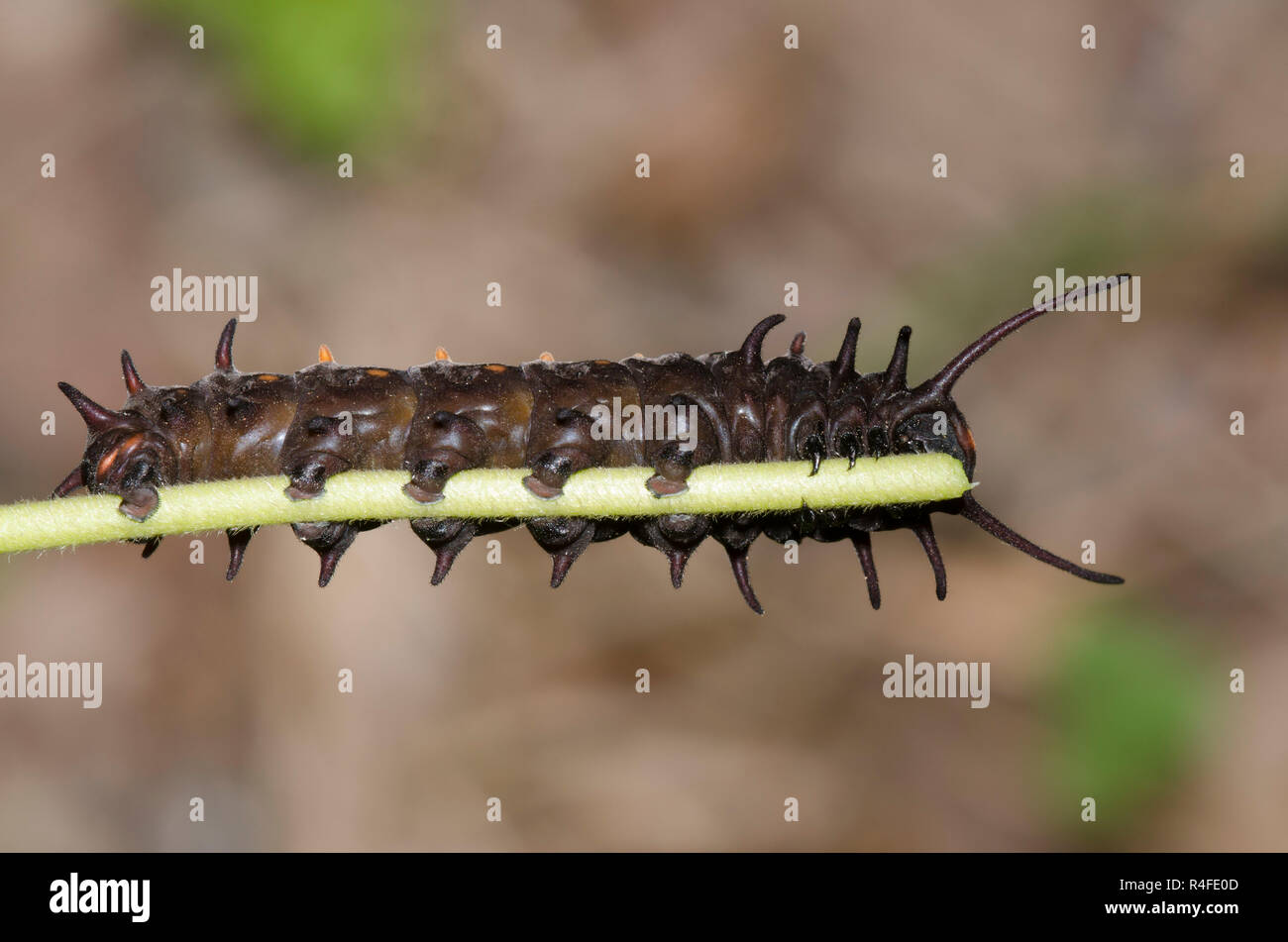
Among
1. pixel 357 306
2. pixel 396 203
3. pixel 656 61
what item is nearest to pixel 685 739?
pixel 357 306

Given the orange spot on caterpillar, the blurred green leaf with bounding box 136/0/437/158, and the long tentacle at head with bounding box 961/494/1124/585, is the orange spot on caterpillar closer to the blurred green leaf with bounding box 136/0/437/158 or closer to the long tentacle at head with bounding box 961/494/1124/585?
the long tentacle at head with bounding box 961/494/1124/585

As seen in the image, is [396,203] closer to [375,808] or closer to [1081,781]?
[375,808]

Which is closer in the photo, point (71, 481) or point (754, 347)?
point (71, 481)

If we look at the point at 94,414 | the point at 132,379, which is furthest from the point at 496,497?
the point at 132,379

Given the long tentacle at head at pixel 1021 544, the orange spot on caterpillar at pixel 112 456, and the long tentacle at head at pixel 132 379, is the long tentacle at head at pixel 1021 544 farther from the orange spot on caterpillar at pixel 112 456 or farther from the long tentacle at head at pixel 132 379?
the long tentacle at head at pixel 132 379

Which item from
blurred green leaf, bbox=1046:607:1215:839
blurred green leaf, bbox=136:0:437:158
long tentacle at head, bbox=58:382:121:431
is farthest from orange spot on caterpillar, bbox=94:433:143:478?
blurred green leaf, bbox=1046:607:1215:839

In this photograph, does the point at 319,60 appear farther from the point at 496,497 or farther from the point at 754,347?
the point at 496,497

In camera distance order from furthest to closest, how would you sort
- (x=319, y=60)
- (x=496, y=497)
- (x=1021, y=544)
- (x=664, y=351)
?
(x=664, y=351) → (x=319, y=60) → (x=1021, y=544) → (x=496, y=497)
